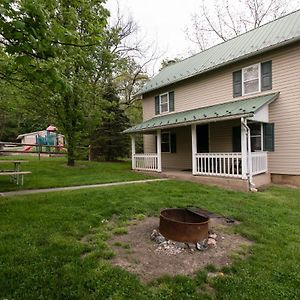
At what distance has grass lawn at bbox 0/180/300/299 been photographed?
308cm

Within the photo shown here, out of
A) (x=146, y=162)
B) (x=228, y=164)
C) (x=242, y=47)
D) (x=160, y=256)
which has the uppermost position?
(x=242, y=47)

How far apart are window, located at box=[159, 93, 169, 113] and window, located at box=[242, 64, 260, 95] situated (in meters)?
5.49

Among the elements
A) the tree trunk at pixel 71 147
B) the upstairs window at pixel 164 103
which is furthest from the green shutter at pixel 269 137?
the tree trunk at pixel 71 147

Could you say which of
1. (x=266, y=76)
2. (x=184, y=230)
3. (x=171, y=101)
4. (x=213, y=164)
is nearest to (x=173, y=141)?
(x=171, y=101)

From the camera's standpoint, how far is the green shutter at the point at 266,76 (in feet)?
37.1

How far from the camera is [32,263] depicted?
3.61 m

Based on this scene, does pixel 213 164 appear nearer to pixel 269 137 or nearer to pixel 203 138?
pixel 269 137

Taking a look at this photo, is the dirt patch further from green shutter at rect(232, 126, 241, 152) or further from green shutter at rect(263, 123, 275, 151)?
green shutter at rect(232, 126, 241, 152)

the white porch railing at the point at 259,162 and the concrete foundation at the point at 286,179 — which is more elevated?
the white porch railing at the point at 259,162

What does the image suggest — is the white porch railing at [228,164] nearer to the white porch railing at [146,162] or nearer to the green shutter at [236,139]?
the green shutter at [236,139]

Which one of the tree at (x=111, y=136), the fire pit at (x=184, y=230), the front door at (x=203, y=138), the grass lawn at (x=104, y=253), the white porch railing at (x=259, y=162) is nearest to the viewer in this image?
the grass lawn at (x=104, y=253)

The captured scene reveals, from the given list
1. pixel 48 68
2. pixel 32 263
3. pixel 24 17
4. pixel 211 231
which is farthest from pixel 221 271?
pixel 24 17

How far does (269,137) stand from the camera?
11227mm

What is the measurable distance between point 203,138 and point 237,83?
349 cm
